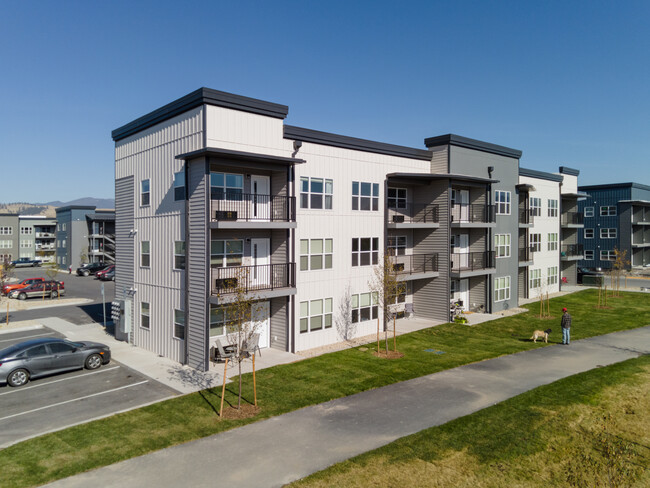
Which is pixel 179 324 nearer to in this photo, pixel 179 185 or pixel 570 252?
pixel 179 185

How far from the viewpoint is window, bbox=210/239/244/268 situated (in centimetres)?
1914

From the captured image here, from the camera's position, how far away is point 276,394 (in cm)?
1516

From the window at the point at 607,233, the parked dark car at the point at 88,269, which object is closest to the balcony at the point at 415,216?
the window at the point at 607,233

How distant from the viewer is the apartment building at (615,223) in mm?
55841

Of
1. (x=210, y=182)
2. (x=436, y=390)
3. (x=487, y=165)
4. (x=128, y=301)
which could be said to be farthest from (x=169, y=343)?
(x=487, y=165)

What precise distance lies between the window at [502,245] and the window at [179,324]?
21.3 metres

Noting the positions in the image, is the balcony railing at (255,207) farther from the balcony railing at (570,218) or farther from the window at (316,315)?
the balcony railing at (570,218)

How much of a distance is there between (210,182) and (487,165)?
1931 cm

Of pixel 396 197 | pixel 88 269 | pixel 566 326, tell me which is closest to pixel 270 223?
pixel 396 197

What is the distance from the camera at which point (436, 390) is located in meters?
15.4

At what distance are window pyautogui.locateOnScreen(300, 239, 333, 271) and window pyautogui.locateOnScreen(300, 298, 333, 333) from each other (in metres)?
1.71

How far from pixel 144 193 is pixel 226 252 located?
5432 millimetres

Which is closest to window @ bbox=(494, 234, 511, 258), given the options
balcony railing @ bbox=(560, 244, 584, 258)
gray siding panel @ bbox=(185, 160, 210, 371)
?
balcony railing @ bbox=(560, 244, 584, 258)

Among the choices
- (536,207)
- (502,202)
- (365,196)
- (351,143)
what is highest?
(351,143)
